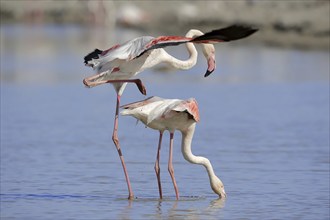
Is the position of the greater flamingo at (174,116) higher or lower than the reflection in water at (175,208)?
higher

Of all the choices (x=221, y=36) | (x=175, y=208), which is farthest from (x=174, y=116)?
(x=221, y=36)

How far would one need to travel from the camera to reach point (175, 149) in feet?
35.8

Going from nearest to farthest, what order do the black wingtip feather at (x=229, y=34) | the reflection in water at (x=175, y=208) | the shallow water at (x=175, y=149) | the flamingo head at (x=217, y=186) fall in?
the black wingtip feather at (x=229, y=34)
the reflection in water at (x=175, y=208)
the shallow water at (x=175, y=149)
the flamingo head at (x=217, y=186)

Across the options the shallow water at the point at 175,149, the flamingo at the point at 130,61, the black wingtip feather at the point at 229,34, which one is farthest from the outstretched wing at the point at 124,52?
the shallow water at the point at 175,149

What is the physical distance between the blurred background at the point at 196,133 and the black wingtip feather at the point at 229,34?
129 cm

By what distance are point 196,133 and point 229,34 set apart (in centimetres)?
447

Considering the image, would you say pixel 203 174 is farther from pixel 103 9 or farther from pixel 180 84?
pixel 103 9

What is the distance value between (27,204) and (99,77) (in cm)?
123

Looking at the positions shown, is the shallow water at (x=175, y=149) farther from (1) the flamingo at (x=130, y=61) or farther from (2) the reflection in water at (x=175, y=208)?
(1) the flamingo at (x=130, y=61)

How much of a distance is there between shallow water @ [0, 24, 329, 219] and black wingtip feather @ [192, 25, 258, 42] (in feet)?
4.25

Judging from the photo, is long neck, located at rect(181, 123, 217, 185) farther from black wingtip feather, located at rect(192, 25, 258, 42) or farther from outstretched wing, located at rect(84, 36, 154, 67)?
black wingtip feather, located at rect(192, 25, 258, 42)

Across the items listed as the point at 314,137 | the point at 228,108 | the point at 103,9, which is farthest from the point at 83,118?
the point at 103,9

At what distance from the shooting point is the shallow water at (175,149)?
8023mm

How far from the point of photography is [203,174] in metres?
9.48
